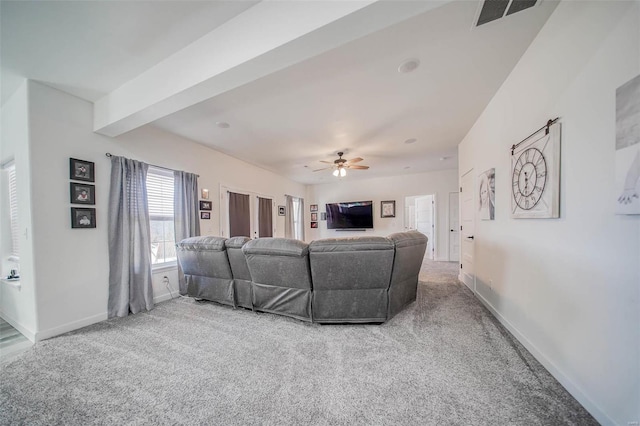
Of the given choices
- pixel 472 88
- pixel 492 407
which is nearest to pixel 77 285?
pixel 492 407

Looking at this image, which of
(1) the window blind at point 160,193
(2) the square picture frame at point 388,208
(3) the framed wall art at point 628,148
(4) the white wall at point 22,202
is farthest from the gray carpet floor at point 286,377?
(2) the square picture frame at point 388,208

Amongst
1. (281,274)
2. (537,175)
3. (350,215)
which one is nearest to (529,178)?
(537,175)

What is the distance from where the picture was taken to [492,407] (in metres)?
1.31

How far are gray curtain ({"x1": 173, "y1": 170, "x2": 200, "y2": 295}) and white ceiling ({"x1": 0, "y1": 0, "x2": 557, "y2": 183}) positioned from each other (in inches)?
29.6

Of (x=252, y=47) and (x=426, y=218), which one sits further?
(x=426, y=218)

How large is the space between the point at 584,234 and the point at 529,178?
678 mm

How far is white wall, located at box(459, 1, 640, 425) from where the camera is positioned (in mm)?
1072

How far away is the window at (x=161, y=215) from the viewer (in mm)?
3264

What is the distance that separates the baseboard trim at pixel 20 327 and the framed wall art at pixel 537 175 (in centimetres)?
486

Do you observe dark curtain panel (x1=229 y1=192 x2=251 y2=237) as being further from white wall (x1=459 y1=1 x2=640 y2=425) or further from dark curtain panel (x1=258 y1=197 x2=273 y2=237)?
white wall (x1=459 y1=1 x2=640 y2=425)

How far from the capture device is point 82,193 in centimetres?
246

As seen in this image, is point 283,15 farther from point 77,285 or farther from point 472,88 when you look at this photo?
point 77,285

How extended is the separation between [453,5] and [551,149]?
122 cm

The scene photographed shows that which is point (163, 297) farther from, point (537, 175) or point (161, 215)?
point (537, 175)
